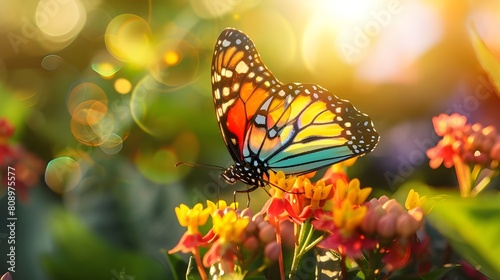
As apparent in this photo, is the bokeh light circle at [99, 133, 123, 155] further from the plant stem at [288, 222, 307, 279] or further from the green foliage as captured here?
the plant stem at [288, 222, 307, 279]

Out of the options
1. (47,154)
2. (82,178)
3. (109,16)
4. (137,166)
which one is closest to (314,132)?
(137,166)

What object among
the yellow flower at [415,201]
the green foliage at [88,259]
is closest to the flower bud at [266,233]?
the yellow flower at [415,201]

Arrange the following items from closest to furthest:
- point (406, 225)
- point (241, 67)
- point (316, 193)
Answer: point (406, 225) → point (316, 193) → point (241, 67)

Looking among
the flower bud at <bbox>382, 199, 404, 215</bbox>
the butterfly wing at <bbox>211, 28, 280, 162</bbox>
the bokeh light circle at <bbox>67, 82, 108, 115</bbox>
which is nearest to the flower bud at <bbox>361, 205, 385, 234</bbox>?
the flower bud at <bbox>382, 199, 404, 215</bbox>

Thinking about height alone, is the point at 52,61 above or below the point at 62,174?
above

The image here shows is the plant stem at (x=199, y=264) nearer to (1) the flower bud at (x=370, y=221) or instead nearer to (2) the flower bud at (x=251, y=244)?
(2) the flower bud at (x=251, y=244)

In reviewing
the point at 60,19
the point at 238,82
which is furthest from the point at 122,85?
the point at 238,82

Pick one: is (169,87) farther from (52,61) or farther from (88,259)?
(88,259)

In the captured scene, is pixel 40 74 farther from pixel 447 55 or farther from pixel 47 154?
pixel 447 55
